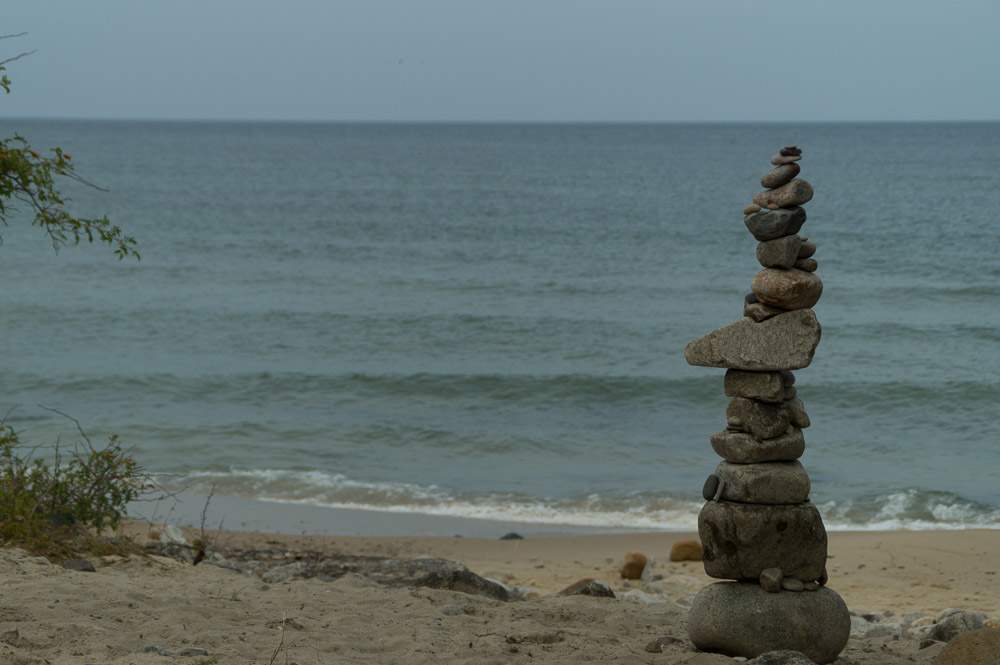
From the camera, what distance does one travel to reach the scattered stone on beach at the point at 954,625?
763cm

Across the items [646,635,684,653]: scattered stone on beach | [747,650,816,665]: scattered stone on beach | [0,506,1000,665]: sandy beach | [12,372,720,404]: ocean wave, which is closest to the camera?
[747,650,816,665]: scattered stone on beach

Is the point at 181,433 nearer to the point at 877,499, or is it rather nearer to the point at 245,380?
→ the point at 245,380

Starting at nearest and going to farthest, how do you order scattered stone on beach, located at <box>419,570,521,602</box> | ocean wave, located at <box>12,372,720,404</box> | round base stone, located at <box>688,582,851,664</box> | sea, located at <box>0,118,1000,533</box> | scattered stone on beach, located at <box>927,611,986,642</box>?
round base stone, located at <box>688,582,851,664</box>, scattered stone on beach, located at <box>927,611,986,642</box>, scattered stone on beach, located at <box>419,570,521,602</box>, sea, located at <box>0,118,1000,533</box>, ocean wave, located at <box>12,372,720,404</box>

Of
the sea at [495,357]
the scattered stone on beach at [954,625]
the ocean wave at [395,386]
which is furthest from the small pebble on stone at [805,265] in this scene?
the ocean wave at [395,386]

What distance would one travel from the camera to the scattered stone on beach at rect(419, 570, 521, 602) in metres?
8.50

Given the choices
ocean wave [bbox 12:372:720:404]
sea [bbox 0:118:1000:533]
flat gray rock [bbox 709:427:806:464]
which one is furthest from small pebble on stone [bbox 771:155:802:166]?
ocean wave [bbox 12:372:720:404]

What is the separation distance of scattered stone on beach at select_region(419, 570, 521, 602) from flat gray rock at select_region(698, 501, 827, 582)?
8.31ft

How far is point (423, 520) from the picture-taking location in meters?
13.4

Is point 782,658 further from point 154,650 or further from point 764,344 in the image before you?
point 154,650

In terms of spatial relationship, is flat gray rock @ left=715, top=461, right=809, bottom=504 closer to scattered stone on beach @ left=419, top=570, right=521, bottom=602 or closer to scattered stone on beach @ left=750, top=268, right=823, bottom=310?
scattered stone on beach @ left=750, top=268, right=823, bottom=310

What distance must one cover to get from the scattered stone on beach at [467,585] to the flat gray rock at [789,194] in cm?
420

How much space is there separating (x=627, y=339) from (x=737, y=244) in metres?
17.4

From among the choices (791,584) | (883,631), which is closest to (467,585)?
(791,584)

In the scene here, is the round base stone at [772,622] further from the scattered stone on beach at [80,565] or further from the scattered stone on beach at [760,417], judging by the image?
the scattered stone on beach at [80,565]
